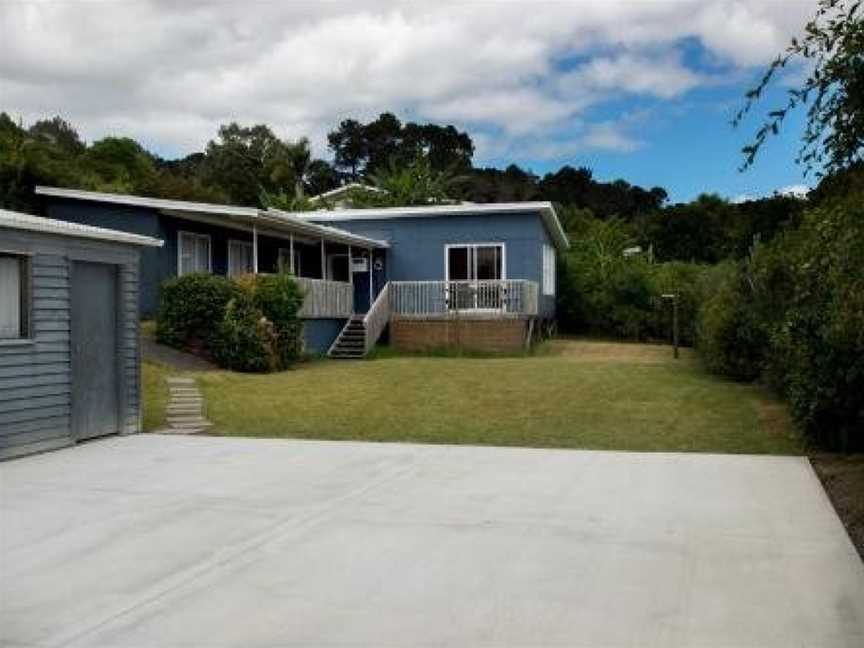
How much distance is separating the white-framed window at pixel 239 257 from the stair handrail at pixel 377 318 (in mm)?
3463

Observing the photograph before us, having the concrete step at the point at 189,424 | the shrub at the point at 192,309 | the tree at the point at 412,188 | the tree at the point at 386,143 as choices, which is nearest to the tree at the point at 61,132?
the tree at the point at 412,188

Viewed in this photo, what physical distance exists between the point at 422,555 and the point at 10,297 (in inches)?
251

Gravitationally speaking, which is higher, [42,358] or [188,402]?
[42,358]

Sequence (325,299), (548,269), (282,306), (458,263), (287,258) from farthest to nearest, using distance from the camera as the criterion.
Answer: (548,269) < (458,263) < (287,258) < (325,299) < (282,306)

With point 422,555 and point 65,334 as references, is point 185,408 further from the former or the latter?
point 422,555

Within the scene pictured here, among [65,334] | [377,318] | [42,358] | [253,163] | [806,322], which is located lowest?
[42,358]

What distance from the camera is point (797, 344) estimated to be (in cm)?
1090

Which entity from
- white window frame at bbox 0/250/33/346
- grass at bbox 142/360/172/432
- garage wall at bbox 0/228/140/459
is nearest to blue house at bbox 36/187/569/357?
grass at bbox 142/360/172/432

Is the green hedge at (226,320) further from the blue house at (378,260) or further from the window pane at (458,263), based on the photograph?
the window pane at (458,263)

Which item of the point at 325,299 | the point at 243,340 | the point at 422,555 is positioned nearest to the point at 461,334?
the point at 325,299

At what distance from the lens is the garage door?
452 inches

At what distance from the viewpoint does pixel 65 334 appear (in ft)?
36.7

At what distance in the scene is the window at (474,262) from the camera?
93.0 feet

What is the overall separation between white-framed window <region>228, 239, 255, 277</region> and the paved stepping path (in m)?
8.67
